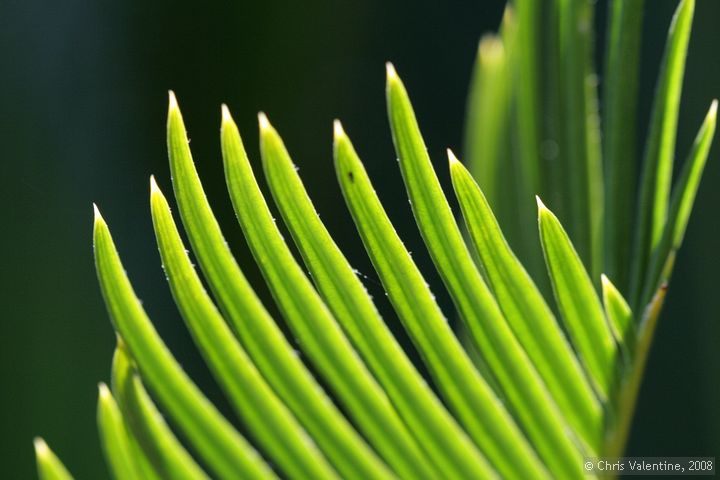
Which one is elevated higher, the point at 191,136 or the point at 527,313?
the point at 191,136

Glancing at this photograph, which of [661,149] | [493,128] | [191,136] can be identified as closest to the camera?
[661,149]

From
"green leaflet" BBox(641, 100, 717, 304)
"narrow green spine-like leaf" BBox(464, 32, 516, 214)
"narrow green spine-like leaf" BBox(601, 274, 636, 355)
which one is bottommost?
"narrow green spine-like leaf" BBox(601, 274, 636, 355)

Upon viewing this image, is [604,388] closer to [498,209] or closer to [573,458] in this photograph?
[573,458]

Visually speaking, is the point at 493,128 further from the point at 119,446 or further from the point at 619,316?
the point at 119,446

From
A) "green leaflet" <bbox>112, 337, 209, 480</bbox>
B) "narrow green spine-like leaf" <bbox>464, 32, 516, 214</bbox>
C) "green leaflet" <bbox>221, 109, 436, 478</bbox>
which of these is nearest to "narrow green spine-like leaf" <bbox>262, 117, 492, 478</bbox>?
"green leaflet" <bbox>221, 109, 436, 478</bbox>

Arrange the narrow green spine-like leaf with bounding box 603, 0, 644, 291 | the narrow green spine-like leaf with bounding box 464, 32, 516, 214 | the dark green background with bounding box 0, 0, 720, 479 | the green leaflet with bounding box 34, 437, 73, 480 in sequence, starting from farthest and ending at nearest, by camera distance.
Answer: the dark green background with bounding box 0, 0, 720, 479, the narrow green spine-like leaf with bounding box 464, 32, 516, 214, the narrow green spine-like leaf with bounding box 603, 0, 644, 291, the green leaflet with bounding box 34, 437, 73, 480

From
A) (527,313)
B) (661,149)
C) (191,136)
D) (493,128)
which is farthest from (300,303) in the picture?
(191,136)

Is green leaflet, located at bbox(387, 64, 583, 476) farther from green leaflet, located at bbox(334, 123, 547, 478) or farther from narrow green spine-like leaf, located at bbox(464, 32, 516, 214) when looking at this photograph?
narrow green spine-like leaf, located at bbox(464, 32, 516, 214)
